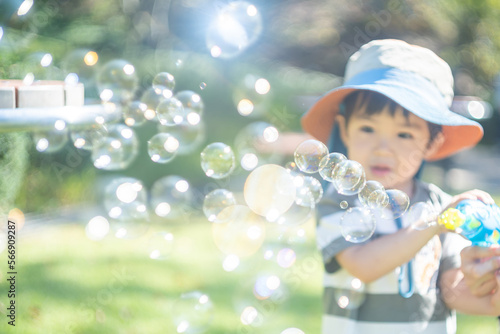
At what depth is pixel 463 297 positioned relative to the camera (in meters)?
1.63

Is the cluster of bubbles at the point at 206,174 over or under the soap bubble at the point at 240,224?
over

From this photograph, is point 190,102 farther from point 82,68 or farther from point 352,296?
point 352,296

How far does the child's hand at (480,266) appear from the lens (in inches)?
56.3

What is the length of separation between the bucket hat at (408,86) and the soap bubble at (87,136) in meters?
0.66

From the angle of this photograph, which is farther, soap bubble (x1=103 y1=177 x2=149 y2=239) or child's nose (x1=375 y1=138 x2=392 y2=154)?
soap bubble (x1=103 y1=177 x2=149 y2=239)

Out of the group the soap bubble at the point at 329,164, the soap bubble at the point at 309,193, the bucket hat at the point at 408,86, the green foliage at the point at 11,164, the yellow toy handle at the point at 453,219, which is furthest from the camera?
the green foliage at the point at 11,164

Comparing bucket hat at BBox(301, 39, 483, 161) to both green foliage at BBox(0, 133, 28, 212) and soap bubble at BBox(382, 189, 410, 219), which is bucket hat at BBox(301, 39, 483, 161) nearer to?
soap bubble at BBox(382, 189, 410, 219)

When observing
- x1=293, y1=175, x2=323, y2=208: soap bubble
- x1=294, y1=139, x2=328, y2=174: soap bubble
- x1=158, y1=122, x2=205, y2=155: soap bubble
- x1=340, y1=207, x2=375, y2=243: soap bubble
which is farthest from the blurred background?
x1=340, y1=207, x2=375, y2=243: soap bubble

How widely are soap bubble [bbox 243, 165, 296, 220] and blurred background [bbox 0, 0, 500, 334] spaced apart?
0.08 m

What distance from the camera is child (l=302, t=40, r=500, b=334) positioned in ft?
5.26

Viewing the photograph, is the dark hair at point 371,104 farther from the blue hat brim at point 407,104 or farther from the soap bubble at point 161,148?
the soap bubble at point 161,148

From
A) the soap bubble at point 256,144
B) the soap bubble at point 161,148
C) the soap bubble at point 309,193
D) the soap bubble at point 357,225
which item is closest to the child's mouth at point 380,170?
the soap bubble at point 357,225

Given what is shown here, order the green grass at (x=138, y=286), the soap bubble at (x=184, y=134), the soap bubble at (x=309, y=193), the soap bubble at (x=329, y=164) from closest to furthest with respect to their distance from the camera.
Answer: the soap bubble at (x=329, y=164), the soap bubble at (x=309, y=193), the soap bubble at (x=184, y=134), the green grass at (x=138, y=286)

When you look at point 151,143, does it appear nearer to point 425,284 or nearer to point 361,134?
point 361,134
